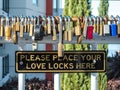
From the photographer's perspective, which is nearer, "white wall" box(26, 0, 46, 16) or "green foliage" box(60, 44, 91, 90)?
"green foliage" box(60, 44, 91, 90)

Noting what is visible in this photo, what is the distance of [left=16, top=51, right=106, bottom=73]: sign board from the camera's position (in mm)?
5051

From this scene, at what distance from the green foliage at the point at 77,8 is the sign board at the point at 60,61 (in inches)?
191

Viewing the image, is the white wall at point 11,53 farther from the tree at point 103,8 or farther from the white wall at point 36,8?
the tree at point 103,8

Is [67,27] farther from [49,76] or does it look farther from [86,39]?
[49,76]

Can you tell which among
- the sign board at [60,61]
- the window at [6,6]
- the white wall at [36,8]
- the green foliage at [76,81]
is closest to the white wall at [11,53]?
the window at [6,6]

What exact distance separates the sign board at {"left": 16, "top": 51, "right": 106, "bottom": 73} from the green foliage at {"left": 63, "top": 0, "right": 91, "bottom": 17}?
4.85 meters

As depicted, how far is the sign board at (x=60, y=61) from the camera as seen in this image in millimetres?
5051

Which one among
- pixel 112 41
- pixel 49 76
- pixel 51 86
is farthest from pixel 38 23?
pixel 49 76

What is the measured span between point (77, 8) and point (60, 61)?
4.99 meters

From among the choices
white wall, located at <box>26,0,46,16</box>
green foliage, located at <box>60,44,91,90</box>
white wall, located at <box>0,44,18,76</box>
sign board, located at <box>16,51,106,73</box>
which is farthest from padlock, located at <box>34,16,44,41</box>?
white wall, located at <box>26,0,46,16</box>

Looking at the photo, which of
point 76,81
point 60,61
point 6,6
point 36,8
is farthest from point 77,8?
point 36,8

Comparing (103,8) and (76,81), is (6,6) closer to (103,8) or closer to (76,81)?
(103,8)

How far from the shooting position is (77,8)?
9.91m

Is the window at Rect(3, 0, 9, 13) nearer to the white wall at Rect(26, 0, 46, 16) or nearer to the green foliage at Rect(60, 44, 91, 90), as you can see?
the white wall at Rect(26, 0, 46, 16)
